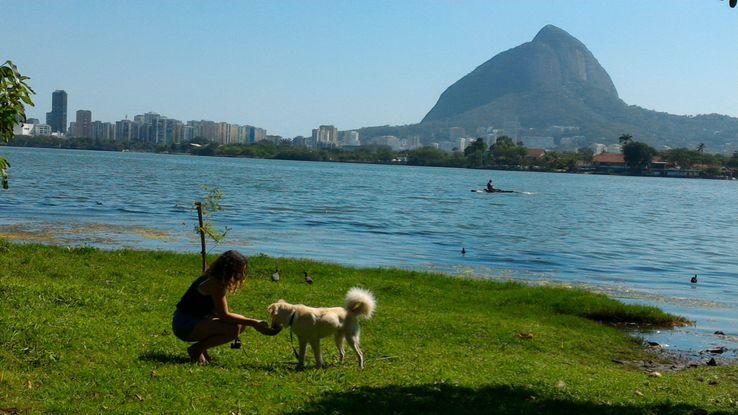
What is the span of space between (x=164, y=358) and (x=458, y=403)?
3.45m

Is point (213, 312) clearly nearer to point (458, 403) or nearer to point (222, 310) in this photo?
point (222, 310)

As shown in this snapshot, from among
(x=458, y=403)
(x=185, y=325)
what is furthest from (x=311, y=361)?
(x=458, y=403)

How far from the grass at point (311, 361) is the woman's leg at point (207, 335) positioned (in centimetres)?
21

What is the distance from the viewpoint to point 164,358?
9359mm

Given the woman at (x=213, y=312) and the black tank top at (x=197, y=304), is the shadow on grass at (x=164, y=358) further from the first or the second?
the black tank top at (x=197, y=304)

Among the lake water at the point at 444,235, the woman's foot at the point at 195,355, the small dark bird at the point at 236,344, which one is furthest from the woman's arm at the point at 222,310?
the lake water at the point at 444,235

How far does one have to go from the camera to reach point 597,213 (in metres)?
65.5

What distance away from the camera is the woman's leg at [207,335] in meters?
9.27

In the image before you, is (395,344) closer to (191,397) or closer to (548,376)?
(548,376)

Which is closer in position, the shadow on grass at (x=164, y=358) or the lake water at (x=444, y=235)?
the shadow on grass at (x=164, y=358)

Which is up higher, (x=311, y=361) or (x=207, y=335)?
(x=207, y=335)

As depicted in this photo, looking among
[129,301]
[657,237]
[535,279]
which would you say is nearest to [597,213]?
[657,237]

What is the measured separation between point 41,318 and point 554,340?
874 cm

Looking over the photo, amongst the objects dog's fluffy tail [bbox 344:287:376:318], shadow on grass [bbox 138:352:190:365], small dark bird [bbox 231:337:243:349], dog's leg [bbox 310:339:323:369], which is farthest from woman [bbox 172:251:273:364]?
dog's fluffy tail [bbox 344:287:376:318]
